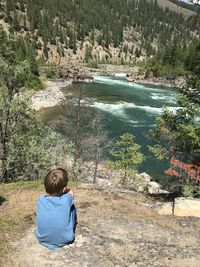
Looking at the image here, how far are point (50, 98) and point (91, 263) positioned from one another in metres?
72.8

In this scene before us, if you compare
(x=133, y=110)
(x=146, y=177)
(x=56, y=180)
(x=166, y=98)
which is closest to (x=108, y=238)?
(x=56, y=180)

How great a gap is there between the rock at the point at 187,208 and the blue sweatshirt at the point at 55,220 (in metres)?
5.15

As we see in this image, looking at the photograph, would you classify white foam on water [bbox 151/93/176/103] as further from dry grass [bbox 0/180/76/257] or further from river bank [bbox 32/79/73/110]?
dry grass [bbox 0/180/76/257]

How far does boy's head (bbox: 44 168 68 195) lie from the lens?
29.7 ft

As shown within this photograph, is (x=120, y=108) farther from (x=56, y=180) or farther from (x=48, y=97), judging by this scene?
(x=56, y=180)

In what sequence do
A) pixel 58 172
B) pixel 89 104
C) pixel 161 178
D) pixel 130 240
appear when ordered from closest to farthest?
pixel 58 172
pixel 130 240
pixel 161 178
pixel 89 104

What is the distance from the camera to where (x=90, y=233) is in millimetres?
10953

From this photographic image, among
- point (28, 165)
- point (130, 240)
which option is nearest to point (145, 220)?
point (130, 240)

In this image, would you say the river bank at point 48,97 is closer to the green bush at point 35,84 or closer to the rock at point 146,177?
the green bush at point 35,84

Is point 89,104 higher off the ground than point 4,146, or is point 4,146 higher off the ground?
point 4,146

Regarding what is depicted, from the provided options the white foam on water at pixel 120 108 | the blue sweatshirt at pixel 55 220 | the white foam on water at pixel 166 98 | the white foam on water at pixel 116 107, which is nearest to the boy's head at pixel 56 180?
the blue sweatshirt at pixel 55 220

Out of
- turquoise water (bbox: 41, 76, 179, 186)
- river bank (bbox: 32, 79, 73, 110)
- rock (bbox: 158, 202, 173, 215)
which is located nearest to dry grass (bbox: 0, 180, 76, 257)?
rock (bbox: 158, 202, 173, 215)

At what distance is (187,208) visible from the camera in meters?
13.8

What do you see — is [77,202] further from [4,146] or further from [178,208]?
[4,146]
